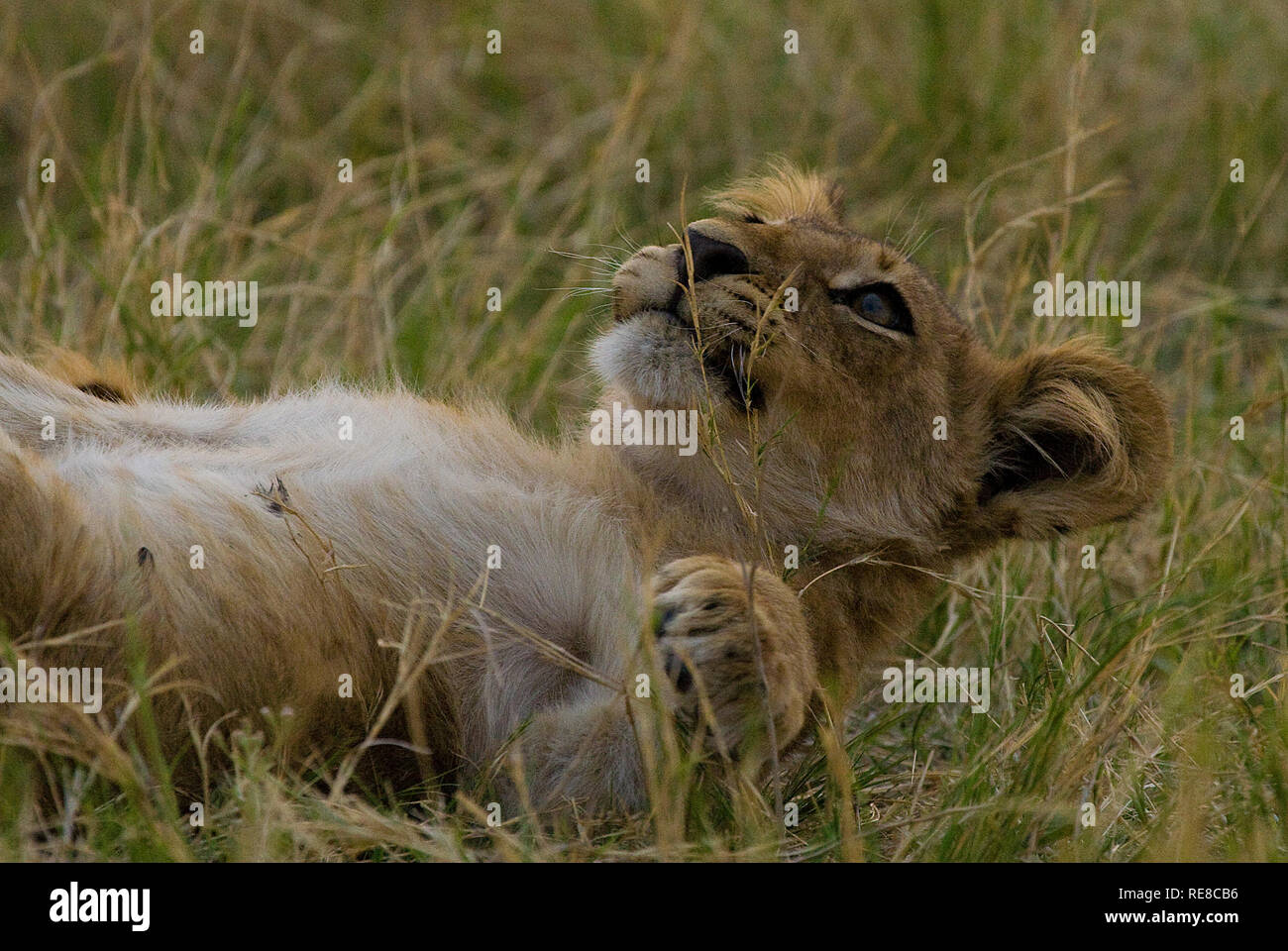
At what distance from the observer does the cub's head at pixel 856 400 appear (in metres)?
4.19

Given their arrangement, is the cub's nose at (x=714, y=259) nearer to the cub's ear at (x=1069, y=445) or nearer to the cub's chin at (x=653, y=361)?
the cub's chin at (x=653, y=361)

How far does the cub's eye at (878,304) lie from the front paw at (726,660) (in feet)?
3.78

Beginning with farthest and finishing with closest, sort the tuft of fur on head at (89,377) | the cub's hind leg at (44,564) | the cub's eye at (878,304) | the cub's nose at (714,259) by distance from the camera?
the tuft of fur on head at (89,377)
the cub's eye at (878,304)
the cub's nose at (714,259)
the cub's hind leg at (44,564)

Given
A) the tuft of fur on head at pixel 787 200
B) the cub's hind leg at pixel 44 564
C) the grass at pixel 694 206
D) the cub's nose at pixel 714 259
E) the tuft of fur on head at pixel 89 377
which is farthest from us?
the tuft of fur on head at pixel 787 200

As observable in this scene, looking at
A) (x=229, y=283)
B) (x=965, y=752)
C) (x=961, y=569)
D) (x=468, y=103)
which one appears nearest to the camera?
(x=965, y=752)

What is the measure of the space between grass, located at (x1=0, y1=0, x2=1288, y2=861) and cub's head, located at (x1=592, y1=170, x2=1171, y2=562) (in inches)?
14.0

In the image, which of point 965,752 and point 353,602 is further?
point 965,752

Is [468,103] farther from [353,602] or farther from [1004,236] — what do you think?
[353,602]

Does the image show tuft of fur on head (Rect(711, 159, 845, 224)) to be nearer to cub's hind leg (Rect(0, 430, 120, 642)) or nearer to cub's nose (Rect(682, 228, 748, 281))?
cub's nose (Rect(682, 228, 748, 281))

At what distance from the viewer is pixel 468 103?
849 centimetres

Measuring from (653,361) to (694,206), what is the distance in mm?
3619

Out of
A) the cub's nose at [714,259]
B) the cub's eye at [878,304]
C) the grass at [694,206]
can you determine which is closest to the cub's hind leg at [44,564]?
the grass at [694,206]

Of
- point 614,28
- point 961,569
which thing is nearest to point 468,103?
point 614,28

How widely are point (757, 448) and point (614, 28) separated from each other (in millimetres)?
5178
